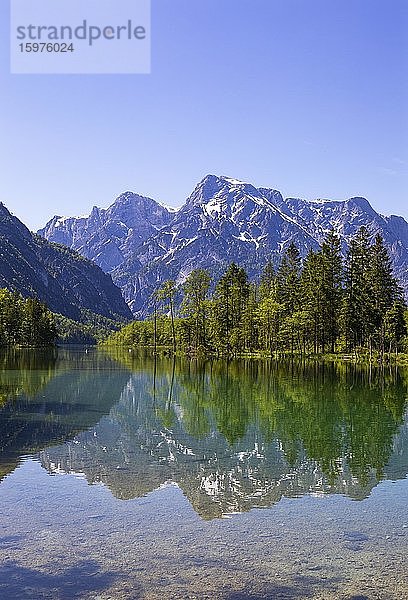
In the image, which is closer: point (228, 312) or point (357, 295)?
point (357, 295)

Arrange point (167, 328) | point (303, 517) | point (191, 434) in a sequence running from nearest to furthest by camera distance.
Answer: point (303, 517), point (191, 434), point (167, 328)

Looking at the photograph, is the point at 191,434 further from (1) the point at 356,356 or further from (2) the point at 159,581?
(1) the point at 356,356

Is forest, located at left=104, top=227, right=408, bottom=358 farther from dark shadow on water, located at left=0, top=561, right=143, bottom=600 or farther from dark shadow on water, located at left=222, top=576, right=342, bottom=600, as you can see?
dark shadow on water, located at left=0, top=561, right=143, bottom=600

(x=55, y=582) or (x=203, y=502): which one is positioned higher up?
(x=55, y=582)

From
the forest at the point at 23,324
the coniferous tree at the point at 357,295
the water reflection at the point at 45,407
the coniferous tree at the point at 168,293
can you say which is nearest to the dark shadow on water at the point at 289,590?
the water reflection at the point at 45,407

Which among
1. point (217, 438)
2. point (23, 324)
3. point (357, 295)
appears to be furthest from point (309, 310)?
point (23, 324)

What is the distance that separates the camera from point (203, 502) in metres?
15.0

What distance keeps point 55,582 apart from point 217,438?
14.1 m

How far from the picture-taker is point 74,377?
52312 mm

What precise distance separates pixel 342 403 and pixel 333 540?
22370 millimetres

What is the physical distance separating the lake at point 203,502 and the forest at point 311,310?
181 ft

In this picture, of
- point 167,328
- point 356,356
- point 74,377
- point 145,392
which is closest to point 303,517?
point 145,392

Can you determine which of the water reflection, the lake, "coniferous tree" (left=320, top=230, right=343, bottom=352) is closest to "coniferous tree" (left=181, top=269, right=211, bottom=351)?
"coniferous tree" (left=320, top=230, right=343, bottom=352)

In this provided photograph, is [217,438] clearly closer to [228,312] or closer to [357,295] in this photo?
[357,295]
